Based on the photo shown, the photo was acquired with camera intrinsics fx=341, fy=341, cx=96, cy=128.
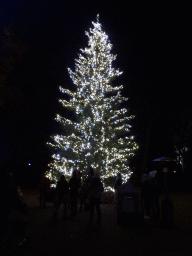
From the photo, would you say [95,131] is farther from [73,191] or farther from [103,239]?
[103,239]

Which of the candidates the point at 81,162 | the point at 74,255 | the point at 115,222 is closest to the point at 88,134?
the point at 81,162

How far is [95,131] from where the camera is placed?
21.5m

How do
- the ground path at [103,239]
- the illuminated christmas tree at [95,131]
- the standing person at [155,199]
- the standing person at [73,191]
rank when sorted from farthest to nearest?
1. the illuminated christmas tree at [95,131]
2. the standing person at [73,191]
3. the standing person at [155,199]
4. the ground path at [103,239]

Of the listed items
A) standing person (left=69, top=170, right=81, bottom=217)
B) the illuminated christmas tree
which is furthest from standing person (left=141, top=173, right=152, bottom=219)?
the illuminated christmas tree

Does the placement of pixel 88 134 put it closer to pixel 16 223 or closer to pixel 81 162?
pixel 81 162

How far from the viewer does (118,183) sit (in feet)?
55.9

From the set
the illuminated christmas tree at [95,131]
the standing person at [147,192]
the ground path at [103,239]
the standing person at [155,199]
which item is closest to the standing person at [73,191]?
the ground path at [103,239]

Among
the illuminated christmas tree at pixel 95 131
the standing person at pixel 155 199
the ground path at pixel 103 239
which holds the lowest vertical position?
the ground path at pixel 103 239

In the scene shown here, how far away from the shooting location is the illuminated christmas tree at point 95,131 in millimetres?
20875

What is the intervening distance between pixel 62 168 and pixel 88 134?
2.65m

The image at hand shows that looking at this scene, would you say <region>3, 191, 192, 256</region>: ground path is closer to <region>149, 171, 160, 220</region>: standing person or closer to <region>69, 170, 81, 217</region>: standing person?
<region>149, 171, 160, 220</region>: standing person

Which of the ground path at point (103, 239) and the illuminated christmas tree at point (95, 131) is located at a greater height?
the illuminated christmas tree at point (95, 131)

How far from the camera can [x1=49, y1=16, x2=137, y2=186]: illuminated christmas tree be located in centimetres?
2088

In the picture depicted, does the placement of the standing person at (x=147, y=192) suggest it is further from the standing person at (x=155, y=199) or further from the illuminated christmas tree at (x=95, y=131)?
the illuminated christmas tree at (x=95, y=131)
